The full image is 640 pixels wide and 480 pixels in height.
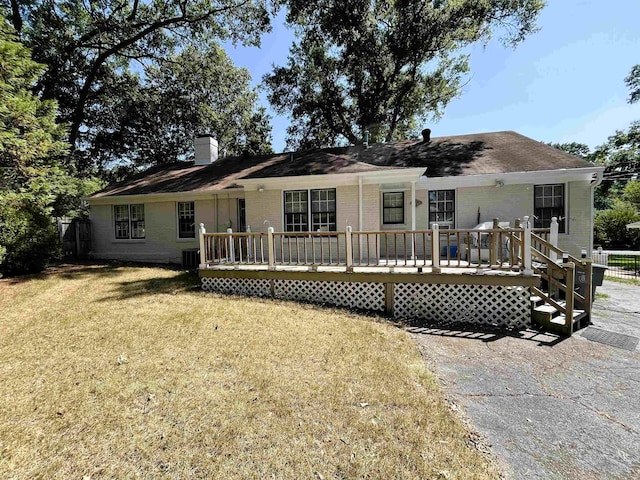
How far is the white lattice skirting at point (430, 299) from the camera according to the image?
6246mm

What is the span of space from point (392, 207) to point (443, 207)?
5.72 feet

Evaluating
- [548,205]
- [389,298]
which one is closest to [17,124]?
[389,298]

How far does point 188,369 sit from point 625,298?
11.2 m

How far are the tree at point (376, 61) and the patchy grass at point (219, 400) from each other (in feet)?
58.4

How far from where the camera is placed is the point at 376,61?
1964 cm

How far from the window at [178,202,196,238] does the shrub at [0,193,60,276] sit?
405 centimetres

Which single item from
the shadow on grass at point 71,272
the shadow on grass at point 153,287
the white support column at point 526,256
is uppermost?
the white support column at point 526,256

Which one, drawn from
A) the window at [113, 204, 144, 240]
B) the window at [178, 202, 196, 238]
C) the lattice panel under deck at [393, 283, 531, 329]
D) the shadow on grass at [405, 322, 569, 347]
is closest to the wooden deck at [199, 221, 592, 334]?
the lattice panel under deck at [393, 283, 531, 329]

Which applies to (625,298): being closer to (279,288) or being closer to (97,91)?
(279,288)

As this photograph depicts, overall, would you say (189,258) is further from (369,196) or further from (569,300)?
(569,300)

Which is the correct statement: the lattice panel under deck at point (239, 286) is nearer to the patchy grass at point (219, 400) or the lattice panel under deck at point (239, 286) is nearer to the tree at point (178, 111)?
the patchy grass at point (219, 400)

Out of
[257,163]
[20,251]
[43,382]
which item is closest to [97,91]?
[257,163]

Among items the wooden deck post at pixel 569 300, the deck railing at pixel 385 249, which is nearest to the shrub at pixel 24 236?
the deck railing at pixel 385 249

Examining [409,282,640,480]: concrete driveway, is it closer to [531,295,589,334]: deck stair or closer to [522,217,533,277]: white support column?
[531,295,589,334]: deck stair
